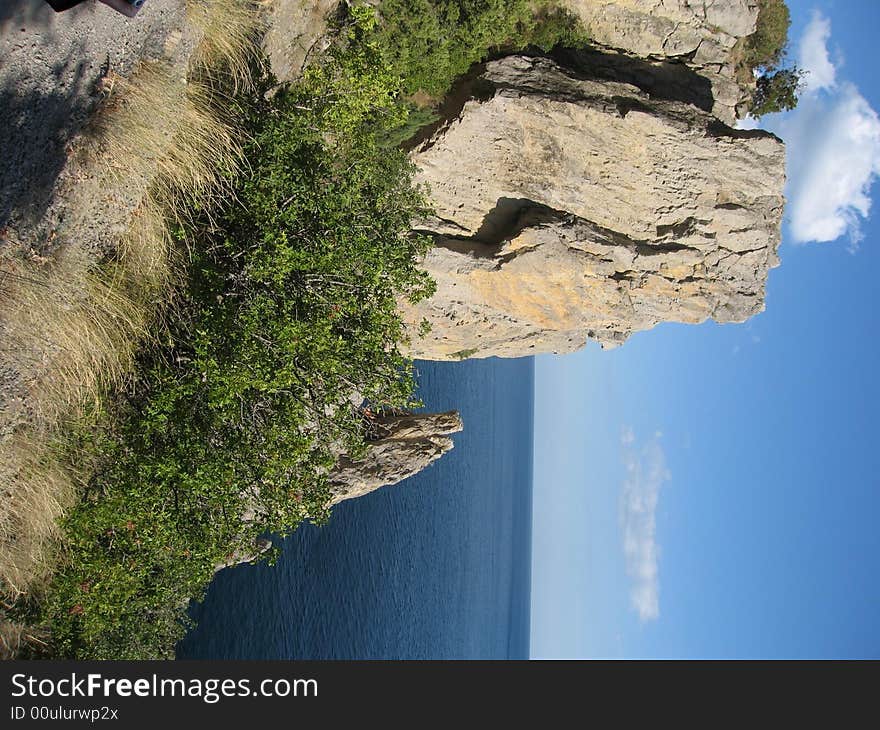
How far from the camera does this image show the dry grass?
11398mm

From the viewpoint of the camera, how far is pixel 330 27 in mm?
15820

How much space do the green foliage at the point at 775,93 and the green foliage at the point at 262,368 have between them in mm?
12541

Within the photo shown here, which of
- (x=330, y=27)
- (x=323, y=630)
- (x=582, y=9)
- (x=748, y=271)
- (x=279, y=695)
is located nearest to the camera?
(x=279, y=695)

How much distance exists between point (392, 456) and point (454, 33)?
46.5ft

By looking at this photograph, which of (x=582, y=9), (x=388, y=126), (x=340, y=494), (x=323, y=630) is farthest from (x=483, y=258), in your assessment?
(x=323, y=630)

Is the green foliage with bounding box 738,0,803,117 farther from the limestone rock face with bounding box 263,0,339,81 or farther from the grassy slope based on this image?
the limestone rock face with bounding box 263,0,339,81

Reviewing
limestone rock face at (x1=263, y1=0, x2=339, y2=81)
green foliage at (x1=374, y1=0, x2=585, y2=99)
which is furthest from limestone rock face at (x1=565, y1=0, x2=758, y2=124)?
limestone rock face at (x1=263, y1=0, x2=339, y2=81)

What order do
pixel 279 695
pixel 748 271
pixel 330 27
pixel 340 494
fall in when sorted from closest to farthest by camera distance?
pixel 279 695 < pixel 330 27 < pixel 748 271 < pixel 340 494

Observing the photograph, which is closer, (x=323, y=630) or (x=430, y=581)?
(x=323, y=630)

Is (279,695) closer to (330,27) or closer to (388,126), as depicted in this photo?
(388,126)

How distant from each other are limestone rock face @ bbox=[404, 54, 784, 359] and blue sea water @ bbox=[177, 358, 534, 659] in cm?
2238

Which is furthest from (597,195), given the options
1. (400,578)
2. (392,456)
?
(400,578)

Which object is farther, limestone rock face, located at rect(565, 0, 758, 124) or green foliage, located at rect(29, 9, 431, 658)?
limestone rock face, located at rect(565, 0, 758, 124)

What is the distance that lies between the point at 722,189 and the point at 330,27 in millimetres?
11466
